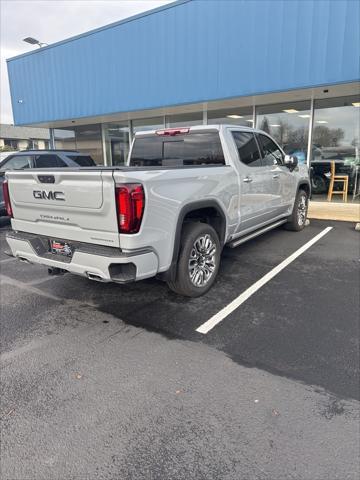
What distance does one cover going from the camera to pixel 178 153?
5148 millimetres

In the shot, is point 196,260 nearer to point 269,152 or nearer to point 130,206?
point 130,206

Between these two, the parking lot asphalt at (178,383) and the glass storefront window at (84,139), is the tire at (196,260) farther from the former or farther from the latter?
the glass storefront window at (84,139)

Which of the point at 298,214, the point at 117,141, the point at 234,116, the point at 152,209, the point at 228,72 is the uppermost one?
the point at 228,72

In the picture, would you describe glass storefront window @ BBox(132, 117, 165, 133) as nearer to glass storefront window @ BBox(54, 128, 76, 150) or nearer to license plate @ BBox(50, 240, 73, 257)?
glass storefront window @ BBox(54, 128, 76, 150)

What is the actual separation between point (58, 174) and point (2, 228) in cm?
683

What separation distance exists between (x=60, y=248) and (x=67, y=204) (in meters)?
0.53

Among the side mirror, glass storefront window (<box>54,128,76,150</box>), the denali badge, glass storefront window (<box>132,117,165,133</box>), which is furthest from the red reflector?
glass storefront window (<box>54,128,76,150</box>)

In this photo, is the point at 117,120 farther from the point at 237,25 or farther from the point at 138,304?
the point at 138,304

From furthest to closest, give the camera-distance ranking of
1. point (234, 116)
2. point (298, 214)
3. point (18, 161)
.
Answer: point (234, 116), point (18, 161), point (298, 214)

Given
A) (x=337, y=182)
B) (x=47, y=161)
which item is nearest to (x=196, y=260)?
(x=47, y=161)

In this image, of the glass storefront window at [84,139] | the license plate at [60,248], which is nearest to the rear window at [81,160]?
the license plate at [60,248]

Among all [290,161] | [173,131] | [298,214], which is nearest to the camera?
[173,131]

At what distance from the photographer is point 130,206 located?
119 inches

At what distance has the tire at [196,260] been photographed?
3908 mm
